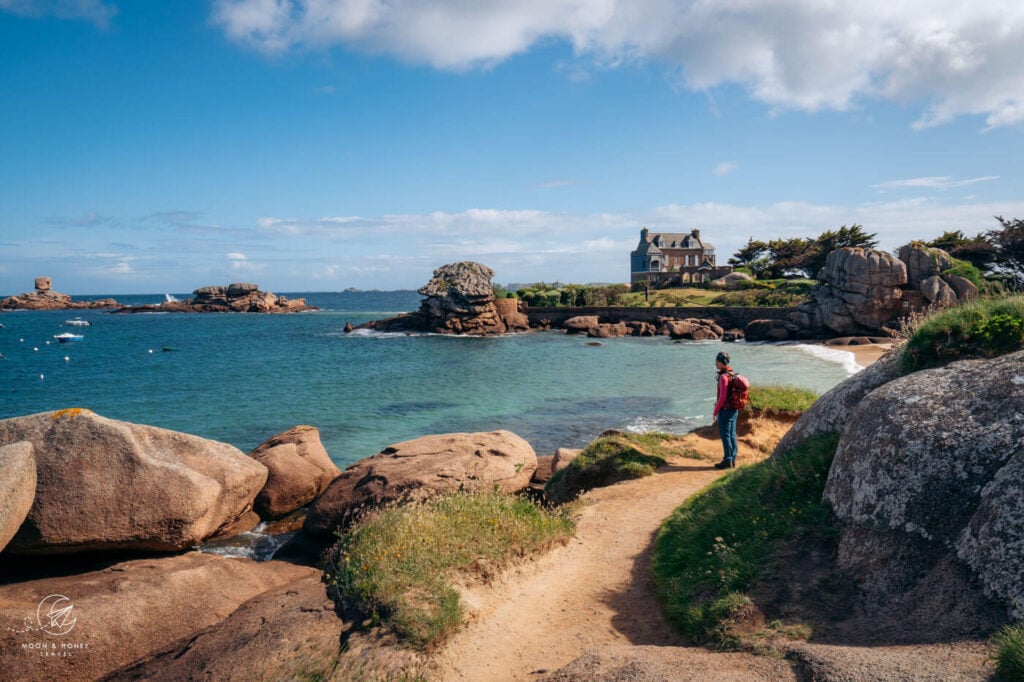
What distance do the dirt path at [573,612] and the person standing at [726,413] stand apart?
3.33m

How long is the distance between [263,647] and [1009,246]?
225ft

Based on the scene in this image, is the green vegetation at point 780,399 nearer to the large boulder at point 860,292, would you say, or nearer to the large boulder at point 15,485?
the large boulder at point 15,485

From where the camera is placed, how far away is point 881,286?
50188mm

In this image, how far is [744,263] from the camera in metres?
98.9

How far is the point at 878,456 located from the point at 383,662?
6.21 meters

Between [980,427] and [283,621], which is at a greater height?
[980,427]

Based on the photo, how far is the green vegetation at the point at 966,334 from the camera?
7.82 metres

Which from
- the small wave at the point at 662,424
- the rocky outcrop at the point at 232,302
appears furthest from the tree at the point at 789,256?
the rocky outcrop at the point at 232,302

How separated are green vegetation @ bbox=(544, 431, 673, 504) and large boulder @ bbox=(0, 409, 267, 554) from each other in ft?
25.6

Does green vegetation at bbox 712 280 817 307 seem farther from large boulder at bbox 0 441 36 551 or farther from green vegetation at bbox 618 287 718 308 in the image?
large boulder at bbox 0 441 36 551

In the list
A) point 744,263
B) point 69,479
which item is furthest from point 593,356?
point 744,263

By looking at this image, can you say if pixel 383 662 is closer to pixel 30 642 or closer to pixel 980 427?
pixel 30 642

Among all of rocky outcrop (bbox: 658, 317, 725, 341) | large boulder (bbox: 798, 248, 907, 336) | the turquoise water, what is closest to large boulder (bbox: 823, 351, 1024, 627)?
the turquoise water

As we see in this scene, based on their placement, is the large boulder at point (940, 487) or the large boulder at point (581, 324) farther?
the large boulder at point (581, 324)
